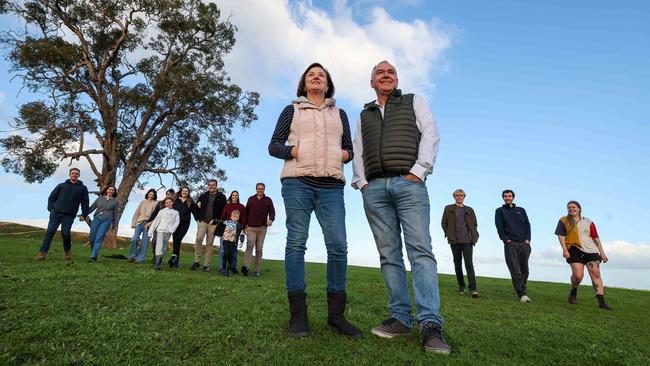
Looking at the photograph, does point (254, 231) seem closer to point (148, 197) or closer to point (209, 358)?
point (148, 197)

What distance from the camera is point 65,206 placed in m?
11.0

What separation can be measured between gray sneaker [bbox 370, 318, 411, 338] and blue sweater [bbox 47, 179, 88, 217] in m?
10.6

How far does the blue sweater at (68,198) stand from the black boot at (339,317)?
10246 millimetres

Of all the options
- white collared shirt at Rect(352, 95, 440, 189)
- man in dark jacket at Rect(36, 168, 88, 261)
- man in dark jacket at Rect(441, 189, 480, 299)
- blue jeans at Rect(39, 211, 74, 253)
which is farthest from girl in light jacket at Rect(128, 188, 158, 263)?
white collared shirt at Rect(352, 95, 440, 189)

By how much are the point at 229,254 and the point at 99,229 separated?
4.16 meters

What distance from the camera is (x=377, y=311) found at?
17.3ft

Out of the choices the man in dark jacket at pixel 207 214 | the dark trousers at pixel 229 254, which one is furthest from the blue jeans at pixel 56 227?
the dark trousers at pixel 229 254

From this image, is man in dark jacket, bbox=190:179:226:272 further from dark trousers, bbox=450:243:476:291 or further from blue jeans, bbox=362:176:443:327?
blue jeans, bbox=362:176:443:327

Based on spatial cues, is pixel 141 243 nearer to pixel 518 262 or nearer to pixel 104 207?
pixel 104 207

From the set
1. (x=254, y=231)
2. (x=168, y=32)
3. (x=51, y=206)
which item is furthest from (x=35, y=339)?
(x=168, y=32)

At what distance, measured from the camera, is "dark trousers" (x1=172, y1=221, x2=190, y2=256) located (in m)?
12.2

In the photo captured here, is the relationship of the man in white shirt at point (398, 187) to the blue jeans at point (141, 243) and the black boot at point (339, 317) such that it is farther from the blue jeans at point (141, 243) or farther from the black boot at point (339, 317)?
the blue jeans at point (141, 243)

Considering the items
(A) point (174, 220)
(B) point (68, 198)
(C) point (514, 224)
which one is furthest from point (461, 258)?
(B) point (68, 198)

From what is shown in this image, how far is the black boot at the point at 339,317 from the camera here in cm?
362
